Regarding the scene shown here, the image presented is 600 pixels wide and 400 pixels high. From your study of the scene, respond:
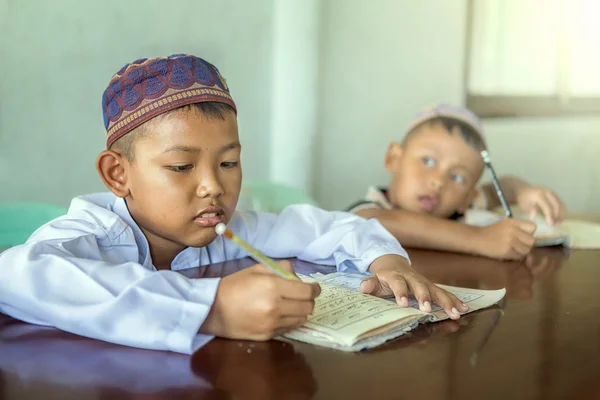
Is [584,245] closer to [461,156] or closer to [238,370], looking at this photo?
[461,156]

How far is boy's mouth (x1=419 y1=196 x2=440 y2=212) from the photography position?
179cm

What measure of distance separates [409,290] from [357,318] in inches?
7.0

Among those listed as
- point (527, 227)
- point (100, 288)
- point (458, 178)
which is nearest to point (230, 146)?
point (100, 288)

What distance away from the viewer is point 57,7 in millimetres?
1824

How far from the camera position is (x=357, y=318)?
855 mm

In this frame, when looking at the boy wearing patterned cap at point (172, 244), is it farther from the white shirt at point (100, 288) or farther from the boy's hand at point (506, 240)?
the boy's hand at point (506, 240)

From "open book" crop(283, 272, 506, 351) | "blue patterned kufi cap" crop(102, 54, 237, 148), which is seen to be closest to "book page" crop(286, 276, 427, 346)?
"open book" crop(283, 272, 506, 351)

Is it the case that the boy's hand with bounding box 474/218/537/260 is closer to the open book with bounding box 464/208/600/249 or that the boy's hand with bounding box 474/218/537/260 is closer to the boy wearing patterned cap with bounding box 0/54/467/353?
the open book with bounding box 464/208/600/249

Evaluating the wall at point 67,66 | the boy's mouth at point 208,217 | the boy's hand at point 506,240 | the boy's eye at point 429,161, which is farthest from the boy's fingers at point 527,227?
the wall at point 67,66

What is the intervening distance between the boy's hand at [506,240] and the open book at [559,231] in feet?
0.38

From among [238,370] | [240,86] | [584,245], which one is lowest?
[584,245]

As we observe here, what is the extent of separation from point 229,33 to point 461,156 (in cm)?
100

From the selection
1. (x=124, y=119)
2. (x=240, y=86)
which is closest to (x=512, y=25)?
(x=240, y=86)

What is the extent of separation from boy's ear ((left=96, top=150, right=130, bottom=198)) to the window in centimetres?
215
